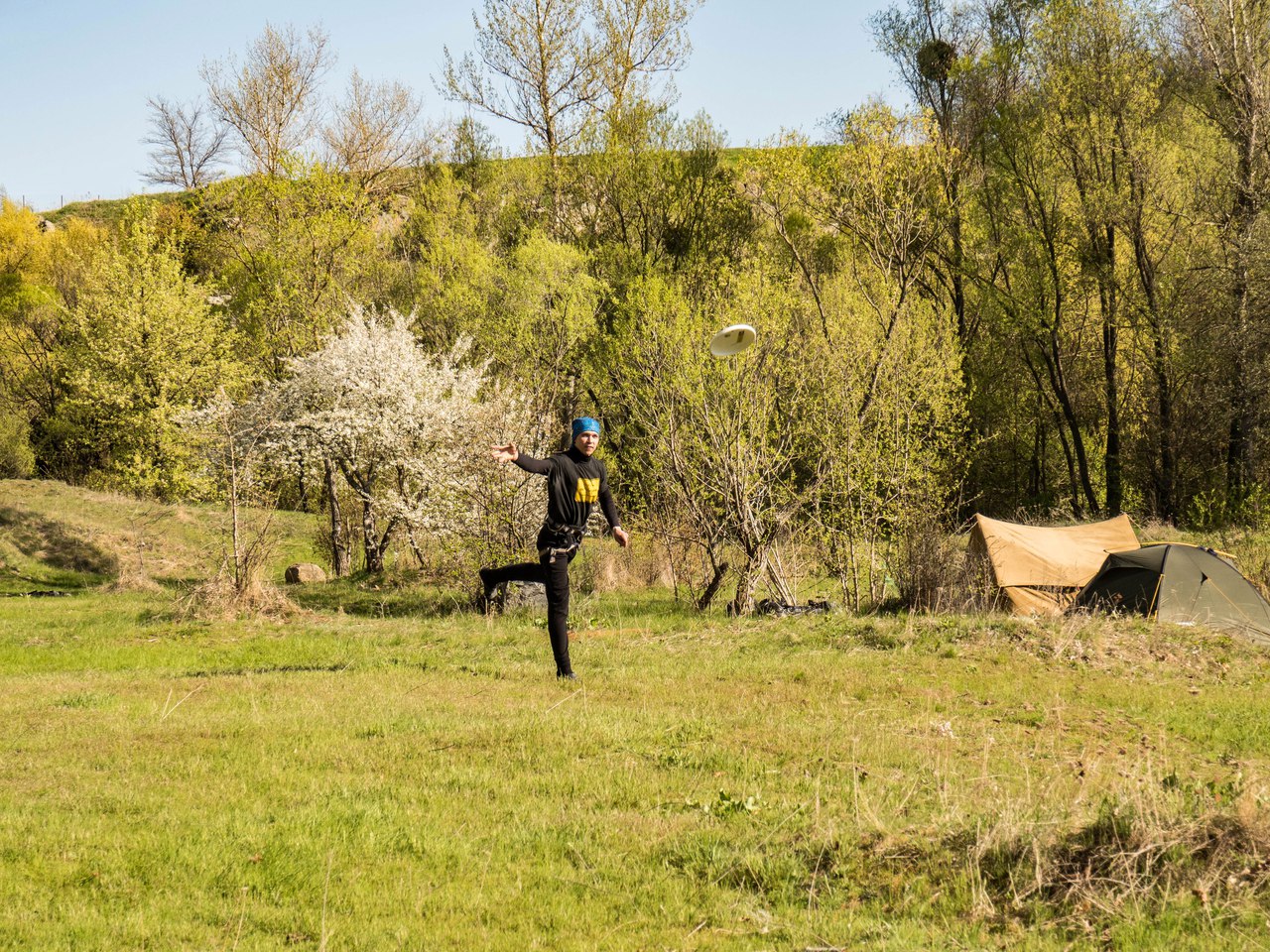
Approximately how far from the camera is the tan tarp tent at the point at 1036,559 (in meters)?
16.5

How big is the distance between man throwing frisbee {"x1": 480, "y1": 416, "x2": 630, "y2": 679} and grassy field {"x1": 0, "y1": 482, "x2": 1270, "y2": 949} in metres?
0.78

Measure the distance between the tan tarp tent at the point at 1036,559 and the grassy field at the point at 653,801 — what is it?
4.85 m

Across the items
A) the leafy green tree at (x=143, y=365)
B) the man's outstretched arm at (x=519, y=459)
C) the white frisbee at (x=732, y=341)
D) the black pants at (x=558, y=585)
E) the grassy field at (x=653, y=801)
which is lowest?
the grassy field at (x=653, y=801)

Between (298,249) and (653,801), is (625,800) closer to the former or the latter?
(653,801)

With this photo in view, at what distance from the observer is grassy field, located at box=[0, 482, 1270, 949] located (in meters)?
4.12

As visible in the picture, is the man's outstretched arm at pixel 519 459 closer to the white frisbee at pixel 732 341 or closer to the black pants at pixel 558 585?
the black pants at pixel 558 585

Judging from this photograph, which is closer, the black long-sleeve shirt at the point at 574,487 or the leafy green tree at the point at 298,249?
the black long-sleeve shirt at the point at 574,487

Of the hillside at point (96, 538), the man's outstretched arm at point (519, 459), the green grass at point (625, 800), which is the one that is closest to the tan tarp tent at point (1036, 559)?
the green grass at point (625, 800)

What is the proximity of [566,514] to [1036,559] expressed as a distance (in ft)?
35.6

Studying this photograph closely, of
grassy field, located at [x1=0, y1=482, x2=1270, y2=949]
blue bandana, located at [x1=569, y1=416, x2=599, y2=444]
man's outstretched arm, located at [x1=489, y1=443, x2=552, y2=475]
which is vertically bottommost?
grassy field, located at [x1=0, y1=482, x2=1270, y2=949]

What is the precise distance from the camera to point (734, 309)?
1767cm

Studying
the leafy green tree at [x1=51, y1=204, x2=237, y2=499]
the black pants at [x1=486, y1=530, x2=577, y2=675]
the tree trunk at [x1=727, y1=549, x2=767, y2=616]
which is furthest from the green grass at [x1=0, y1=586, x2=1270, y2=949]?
the leafy green tree at [x1=51, y1=204, x2=237, y2=499]

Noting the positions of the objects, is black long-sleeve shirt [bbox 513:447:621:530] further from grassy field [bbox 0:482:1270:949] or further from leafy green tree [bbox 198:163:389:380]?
leafy green tree [bbox 198:163:389:380]

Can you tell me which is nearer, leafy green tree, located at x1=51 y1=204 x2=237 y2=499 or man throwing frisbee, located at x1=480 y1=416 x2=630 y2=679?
man throwing frisbee, located at x1=480 y1=416 x2=630 y2=679
